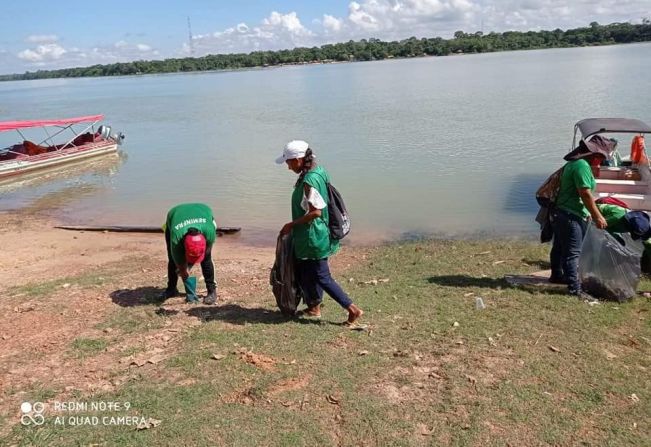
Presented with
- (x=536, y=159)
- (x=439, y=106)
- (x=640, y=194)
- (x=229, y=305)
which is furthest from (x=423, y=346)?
(x=439, y=106)

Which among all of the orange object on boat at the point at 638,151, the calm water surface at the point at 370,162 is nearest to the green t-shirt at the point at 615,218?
the calm water surface at the point at 370,162

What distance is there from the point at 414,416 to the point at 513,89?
1622 inches

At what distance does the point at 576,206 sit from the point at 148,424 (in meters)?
4.61

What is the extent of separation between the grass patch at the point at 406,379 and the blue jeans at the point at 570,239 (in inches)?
9.0

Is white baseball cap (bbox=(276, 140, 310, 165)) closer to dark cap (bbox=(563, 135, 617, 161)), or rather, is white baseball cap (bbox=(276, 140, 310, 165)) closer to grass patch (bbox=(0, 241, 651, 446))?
grass patch (bbox=(0, 241, 651, 446))

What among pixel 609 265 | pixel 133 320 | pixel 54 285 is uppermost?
pixel 609 265

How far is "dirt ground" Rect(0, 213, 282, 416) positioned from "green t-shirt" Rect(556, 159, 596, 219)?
3.43 m

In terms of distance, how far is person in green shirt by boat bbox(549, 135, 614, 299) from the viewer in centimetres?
571

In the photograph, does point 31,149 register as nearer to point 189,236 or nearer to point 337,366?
point 189,236

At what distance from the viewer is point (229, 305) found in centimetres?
624

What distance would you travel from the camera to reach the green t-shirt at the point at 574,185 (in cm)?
568

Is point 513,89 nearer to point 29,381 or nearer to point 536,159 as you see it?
point 536,159

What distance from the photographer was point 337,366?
453cm

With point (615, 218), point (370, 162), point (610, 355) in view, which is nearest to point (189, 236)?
point (610, 355)
